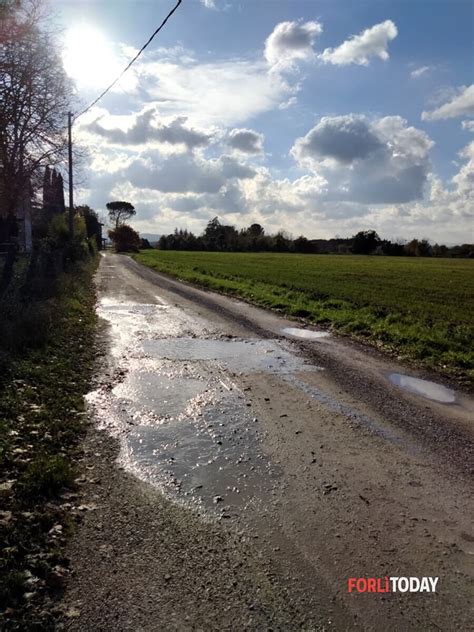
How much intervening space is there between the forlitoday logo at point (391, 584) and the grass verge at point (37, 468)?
1.83 m

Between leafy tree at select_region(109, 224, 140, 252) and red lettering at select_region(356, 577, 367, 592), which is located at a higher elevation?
leafy tree at select_region(109, 224, 140, 252)

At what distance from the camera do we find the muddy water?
4.26 m

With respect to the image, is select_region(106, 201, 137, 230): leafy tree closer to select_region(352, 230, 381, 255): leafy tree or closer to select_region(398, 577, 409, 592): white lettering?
select_region(352, 230, 381, 255): leafy tree

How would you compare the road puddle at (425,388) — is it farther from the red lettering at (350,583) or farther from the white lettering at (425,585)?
the red lettering at (350,583)

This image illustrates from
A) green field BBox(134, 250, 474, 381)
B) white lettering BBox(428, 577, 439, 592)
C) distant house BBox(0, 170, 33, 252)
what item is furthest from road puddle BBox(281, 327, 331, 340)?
distant house BBox(0, 170, 33, 252)

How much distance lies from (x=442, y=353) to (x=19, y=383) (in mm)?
7826

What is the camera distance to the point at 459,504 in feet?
13.1

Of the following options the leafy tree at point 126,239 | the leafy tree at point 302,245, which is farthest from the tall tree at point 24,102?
the leafy tree at point 302,245

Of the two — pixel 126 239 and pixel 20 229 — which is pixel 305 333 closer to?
pixel 20 229

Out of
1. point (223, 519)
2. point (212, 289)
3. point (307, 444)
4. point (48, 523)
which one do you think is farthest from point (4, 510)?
point (212, 289)

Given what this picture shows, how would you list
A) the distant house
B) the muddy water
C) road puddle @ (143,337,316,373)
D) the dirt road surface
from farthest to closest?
the distant house
road puddle @ (143,337,316,373)
the muddy water
the dirt road surface

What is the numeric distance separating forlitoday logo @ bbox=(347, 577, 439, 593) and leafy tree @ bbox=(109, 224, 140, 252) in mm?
96347

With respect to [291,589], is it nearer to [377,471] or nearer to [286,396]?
[377,471]

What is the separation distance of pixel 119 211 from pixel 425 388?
13048 centimetres
